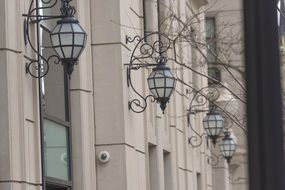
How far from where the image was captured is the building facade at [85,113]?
11.5 m

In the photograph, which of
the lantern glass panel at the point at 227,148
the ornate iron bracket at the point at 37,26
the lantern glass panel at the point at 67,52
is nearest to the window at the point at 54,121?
the ornate iron bracket at the point at 37,26

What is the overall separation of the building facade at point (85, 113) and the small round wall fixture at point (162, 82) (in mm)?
870

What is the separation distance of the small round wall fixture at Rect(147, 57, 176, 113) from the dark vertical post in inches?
361

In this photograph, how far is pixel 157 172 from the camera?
736 inches

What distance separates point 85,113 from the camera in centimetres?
1500

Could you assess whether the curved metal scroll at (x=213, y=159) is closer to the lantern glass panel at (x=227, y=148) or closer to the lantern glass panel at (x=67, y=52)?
the lantern glass panel at (x=227, y=148)

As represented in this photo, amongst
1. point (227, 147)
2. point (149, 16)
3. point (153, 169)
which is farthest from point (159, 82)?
point (227, 147)

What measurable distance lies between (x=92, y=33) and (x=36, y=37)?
3.25m

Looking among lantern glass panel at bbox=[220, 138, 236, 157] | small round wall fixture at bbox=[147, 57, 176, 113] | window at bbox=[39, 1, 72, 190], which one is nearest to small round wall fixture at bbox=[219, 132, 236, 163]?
lantern glass panel at bbox=[220, 138, 236, 157]

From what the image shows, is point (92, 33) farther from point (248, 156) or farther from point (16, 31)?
point (248, 156)

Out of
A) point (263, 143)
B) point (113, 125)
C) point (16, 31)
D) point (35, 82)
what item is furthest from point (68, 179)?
point (263, 143)

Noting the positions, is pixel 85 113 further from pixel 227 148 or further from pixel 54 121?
pixel 227 148

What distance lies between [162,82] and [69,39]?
336 centimetres

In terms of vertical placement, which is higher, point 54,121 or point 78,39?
point 78,39
